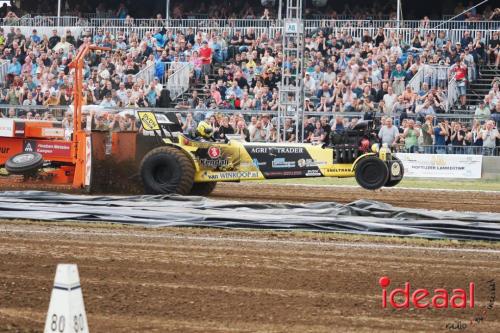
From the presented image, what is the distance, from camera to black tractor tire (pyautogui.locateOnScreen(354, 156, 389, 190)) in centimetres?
1631

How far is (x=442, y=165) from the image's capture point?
2212 cm

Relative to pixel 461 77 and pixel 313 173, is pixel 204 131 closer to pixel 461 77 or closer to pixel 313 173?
pixel 313 173

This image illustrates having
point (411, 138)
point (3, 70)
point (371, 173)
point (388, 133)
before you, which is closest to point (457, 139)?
point (411, 138)

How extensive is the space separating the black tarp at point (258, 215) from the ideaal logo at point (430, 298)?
3.62m

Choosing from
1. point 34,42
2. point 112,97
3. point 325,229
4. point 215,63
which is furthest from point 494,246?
point 34,42

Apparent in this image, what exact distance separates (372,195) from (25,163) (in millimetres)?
6177

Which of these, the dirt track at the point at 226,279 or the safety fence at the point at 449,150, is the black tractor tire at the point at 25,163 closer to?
the dirt track at the point at 226,279

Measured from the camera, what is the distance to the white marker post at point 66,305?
4.88 m

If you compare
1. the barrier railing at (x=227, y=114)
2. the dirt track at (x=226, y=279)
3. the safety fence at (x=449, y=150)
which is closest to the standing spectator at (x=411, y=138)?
the safety fence at (x=449, y=150)

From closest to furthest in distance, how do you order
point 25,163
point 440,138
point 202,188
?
1. point 25,163
2. point 202,188
3. point 440,138

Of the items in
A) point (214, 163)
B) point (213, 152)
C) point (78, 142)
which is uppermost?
point (78, 142)

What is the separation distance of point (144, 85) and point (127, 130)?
10514 mm

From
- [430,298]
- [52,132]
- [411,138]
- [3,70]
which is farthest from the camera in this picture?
[3,70]

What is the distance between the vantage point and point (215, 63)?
94.5 feet
